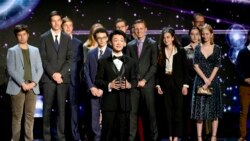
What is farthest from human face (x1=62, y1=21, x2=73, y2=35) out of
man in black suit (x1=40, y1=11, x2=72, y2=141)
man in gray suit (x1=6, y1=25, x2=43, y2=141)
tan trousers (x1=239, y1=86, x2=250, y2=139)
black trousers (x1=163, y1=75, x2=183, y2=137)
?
tan trousers (x1=239, y1=86, x2=250, y2=139)

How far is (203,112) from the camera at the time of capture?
6.31 metres

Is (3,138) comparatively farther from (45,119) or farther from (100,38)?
(100,38)

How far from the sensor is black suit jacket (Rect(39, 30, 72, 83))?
641cm

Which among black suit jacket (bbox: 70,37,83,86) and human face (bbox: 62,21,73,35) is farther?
human face (bbox: 62,21,73,35)

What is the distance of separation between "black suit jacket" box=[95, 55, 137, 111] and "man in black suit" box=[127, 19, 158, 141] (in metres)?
1.05

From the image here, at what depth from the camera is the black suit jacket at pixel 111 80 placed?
207 inches

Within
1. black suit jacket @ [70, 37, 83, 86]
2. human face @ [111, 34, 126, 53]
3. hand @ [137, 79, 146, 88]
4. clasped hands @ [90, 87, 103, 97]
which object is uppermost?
human face @ [111, 34, 126, 53]

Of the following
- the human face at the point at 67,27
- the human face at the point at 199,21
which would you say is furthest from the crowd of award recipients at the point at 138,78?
the human face at the point at 199,21

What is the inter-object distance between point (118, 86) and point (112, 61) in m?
0.33

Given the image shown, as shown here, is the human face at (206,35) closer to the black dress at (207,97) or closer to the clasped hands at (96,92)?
the black dress at (207,97)

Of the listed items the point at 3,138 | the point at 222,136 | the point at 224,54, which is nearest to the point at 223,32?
the point at 224,54

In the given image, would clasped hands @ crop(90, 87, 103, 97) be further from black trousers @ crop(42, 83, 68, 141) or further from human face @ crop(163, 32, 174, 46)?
human face @ crop(163, 32, 174, 46)

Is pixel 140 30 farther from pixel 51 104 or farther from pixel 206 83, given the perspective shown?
pixel 51 104

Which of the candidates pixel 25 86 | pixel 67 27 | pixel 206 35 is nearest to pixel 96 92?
pixel 25 86
